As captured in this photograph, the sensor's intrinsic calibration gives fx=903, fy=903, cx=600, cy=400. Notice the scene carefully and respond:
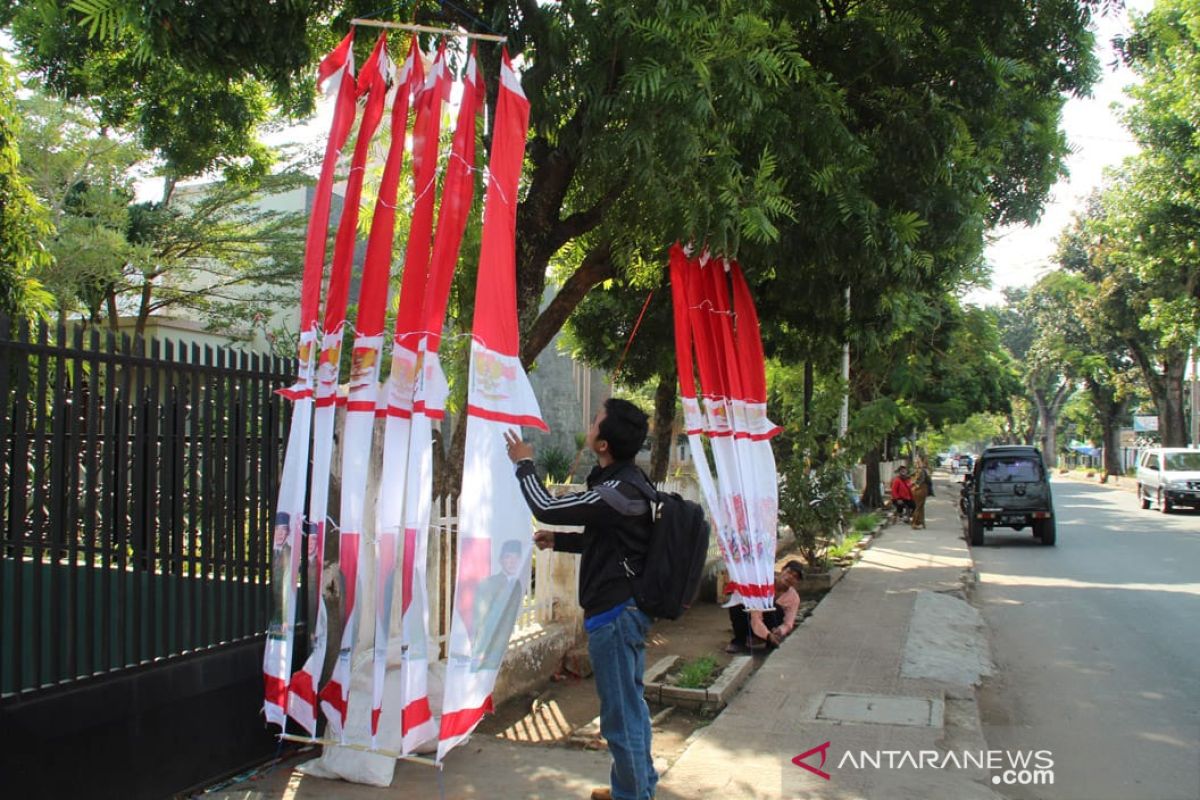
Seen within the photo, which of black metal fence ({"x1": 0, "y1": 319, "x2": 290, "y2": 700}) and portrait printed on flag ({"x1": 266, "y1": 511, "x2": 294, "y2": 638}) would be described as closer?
black metal fence ({"x1": 0, "y1": 319, "x2": 290, "y2": 700})

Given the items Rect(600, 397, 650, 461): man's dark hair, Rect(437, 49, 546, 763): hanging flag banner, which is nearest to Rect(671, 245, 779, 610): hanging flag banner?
Rect(437, 49, 546, 763): hanging flag banner

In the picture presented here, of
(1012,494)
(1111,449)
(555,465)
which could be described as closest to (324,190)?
(1012,494)

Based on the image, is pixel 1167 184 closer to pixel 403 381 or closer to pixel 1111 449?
pixel 403 381

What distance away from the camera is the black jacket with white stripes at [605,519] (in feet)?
12.6

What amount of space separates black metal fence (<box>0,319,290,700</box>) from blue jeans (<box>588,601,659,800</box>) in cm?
219

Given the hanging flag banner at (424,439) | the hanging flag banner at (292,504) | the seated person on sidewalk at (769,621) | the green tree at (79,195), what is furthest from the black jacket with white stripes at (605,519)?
the green tree at (79,195)

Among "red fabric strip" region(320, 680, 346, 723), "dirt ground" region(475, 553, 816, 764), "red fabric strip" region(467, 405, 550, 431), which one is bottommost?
"dirt ground" region(475, 553, 816, 764)

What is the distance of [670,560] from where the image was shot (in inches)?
154

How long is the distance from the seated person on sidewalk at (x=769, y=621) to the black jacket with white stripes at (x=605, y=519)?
14.4 feet

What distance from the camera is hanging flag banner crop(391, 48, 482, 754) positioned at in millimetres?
4012

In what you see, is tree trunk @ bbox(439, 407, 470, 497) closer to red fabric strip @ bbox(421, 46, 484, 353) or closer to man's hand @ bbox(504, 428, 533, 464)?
red fabric strip @ bbox(421, 46, 484, 353)

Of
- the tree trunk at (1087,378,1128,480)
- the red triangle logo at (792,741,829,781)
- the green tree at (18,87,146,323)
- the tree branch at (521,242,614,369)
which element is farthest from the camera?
the tree trunk at (1087,378,1128,480)

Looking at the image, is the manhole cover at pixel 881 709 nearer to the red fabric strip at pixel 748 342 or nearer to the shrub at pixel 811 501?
the red fabric strip at pixel 748 342

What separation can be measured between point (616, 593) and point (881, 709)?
10.1 ft
